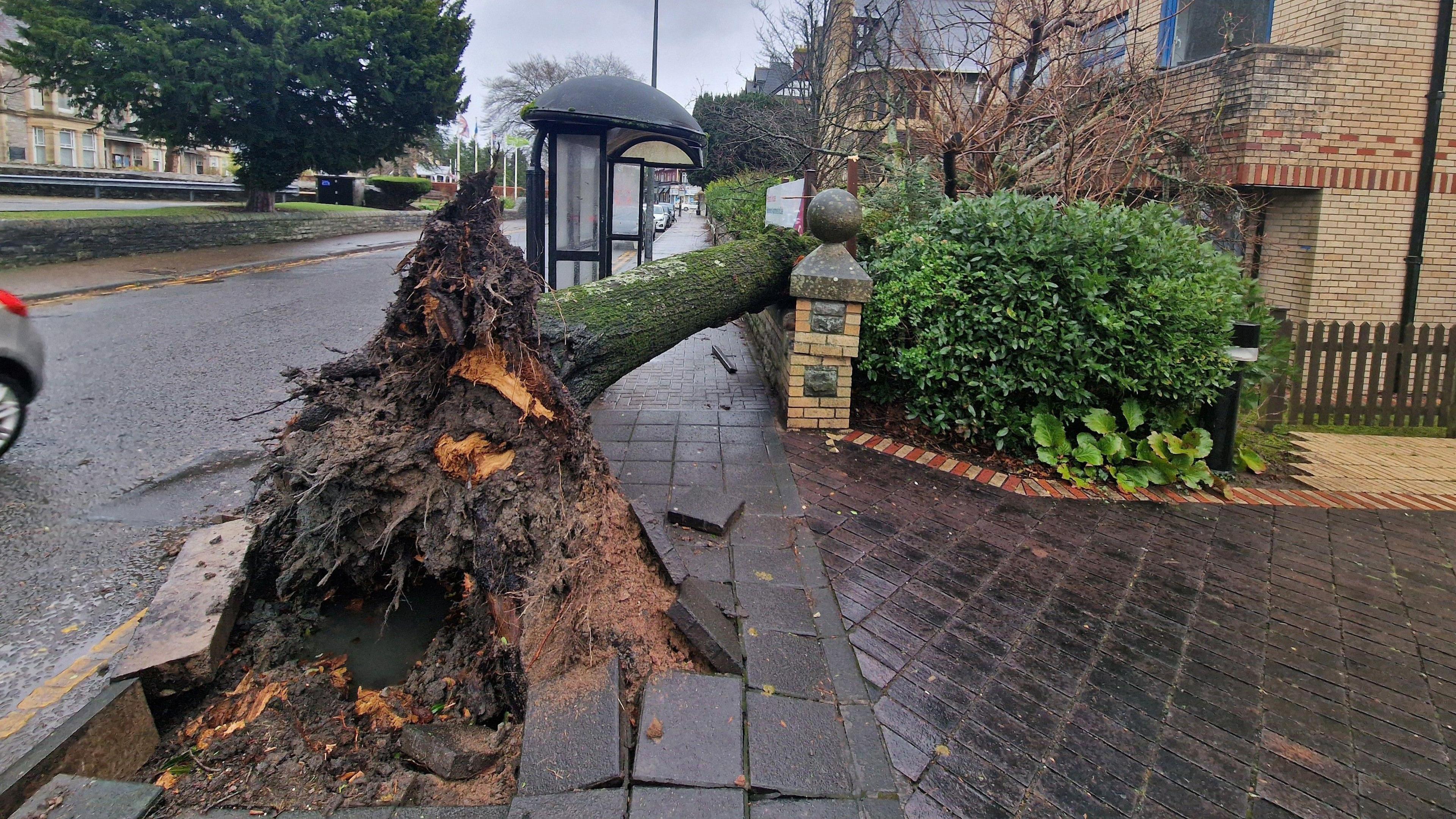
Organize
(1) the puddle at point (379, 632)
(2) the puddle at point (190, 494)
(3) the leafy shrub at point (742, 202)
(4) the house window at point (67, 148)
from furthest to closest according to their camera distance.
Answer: (4) the house window at point (67, 148) → (3) the leafy shrub at point (742, 202) → (2) the puddle at point (190, 494) → (1) the puddle at point (379, 632)

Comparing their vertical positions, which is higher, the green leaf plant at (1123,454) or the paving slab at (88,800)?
the green leaf plant at (1123,454)

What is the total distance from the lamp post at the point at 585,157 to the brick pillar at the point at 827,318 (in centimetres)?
218

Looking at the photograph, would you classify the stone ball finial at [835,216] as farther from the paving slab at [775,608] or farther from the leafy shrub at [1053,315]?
the paving slab at [775,608]

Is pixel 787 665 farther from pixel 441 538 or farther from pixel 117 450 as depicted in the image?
pixel 117 450

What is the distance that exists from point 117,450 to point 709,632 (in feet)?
15.2

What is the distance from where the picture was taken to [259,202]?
69.2ft

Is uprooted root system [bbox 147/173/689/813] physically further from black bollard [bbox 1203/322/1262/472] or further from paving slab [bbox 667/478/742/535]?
black bollard [bbox 1203/322/1262/472]

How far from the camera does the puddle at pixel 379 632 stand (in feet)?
10.1

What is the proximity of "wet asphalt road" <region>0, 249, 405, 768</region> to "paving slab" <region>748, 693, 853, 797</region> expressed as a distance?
2338mm


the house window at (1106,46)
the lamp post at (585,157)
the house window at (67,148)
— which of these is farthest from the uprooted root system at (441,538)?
the house window at (67,148)

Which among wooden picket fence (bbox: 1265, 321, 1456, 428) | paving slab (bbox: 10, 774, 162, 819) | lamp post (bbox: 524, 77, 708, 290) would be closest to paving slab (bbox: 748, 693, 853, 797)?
paving slab (bbox: 10, 774, 162, 819)

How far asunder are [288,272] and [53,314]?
227 inches

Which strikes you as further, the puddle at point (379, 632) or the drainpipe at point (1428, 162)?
the drainpipe at point (1428, 162)

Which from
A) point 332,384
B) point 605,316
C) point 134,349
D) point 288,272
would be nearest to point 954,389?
point 605,316
